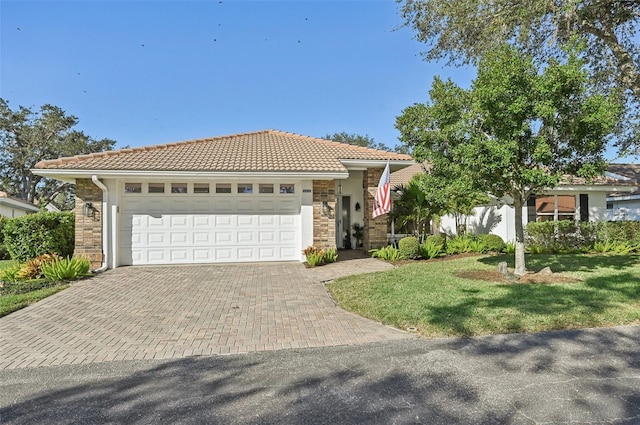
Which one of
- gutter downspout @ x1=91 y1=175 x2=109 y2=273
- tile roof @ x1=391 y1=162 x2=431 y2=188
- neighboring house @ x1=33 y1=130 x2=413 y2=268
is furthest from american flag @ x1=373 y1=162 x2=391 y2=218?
tile roof @ x1=391 y1=162 x2=431 y2=188

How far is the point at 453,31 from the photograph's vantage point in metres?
12.4

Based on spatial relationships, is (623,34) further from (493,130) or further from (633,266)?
(493,130)

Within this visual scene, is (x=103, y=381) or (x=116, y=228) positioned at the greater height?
(x=116, y=228)

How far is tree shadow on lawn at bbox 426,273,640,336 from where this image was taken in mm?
5172

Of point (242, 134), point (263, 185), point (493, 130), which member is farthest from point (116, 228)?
point (493, 130)

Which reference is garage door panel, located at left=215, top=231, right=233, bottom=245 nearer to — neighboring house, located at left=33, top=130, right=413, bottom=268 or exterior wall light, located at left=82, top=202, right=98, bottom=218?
neighboring house, located at left=33, top=130, right=413, bottom=268

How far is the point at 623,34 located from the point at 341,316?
14.5 metres

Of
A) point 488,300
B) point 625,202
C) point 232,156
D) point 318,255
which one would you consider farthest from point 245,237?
point 625,202

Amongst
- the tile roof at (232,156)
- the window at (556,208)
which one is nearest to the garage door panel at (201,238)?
the tile roof at (232,156)

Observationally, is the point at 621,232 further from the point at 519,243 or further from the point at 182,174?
the point at 182,174

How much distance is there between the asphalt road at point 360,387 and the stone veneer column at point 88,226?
787 cm

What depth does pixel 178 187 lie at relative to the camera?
1169 cm

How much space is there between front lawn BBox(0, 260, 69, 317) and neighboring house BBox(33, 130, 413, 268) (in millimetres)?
2313

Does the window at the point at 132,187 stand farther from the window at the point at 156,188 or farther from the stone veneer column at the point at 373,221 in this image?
the stone veneer column at the point at 373,221
